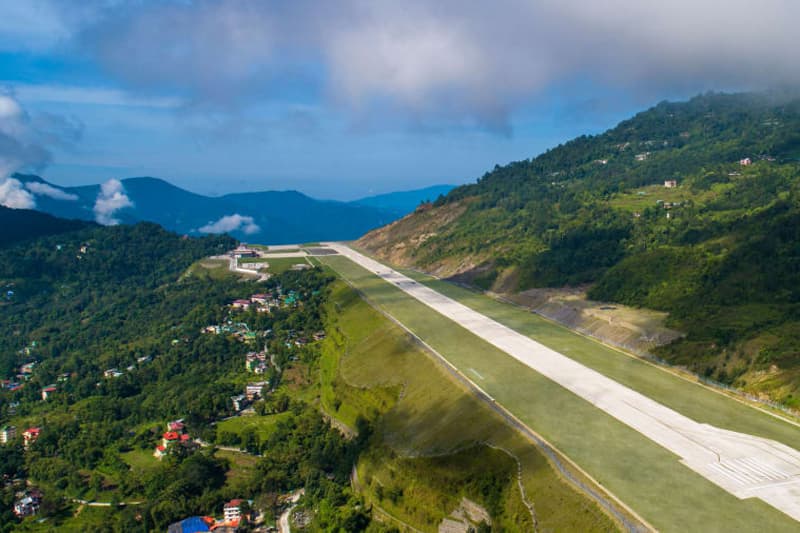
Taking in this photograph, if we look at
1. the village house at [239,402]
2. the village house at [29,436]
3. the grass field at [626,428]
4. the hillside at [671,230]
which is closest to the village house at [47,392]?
the village house at [29,436]

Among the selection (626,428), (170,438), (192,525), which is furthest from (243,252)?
(626,428)

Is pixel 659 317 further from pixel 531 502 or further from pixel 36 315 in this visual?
pixel 36 315

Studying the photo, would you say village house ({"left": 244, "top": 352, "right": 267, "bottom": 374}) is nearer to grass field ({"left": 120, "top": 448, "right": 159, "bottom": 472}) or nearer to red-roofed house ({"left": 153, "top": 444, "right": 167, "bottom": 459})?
grass field ({"left": 120, "top": 448, "right": 159, "bottom": 472})

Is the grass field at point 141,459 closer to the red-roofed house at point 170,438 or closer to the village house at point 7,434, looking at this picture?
the red-roofed house at point 170,438

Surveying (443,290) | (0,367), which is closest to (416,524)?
(443,290)

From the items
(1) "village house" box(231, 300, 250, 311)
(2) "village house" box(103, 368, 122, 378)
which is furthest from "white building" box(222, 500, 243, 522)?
(1) "village house" box(231, 300, 250, 311)
